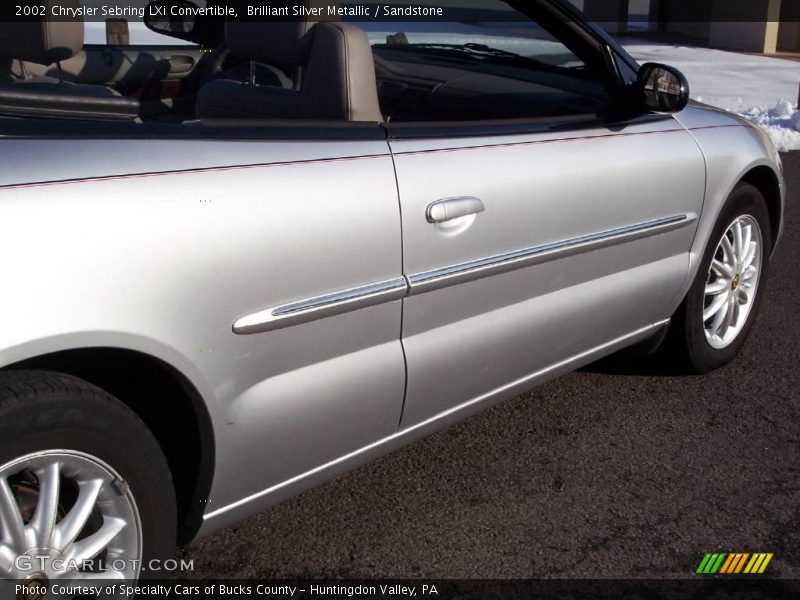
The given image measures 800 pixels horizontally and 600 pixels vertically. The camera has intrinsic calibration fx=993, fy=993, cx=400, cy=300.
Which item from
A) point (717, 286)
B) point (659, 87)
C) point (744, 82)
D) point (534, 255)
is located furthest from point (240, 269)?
point (744, 82)

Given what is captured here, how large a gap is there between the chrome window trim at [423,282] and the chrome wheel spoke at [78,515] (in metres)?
0.45

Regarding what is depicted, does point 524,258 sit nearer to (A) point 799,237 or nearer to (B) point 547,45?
(B) point 547,45

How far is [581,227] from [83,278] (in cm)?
168

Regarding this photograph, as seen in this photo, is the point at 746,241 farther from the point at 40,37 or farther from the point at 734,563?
the point at 40,37

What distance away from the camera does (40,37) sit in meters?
3.16

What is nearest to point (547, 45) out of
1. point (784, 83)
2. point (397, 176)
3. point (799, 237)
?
point (397, 176)

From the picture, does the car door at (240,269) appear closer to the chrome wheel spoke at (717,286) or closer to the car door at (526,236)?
the car door at (526,236)

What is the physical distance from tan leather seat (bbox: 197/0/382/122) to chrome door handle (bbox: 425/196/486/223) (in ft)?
1.15

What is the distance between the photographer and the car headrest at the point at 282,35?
279 cm

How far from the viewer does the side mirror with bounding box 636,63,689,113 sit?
10.9 feet

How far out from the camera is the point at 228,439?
89.5 inches

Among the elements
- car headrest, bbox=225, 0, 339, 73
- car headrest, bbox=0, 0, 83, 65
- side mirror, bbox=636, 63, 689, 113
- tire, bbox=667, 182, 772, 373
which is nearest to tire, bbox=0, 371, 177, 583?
car headrest, bbox=225, 0, 339, 73

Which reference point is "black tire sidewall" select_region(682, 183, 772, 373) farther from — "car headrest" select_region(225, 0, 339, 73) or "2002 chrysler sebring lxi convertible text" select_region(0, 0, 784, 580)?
"car headrest" select_region(225, 0, 339, 73)

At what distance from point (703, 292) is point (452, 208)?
167 cm
